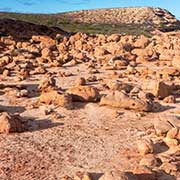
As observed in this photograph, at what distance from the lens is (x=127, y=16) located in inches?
2517

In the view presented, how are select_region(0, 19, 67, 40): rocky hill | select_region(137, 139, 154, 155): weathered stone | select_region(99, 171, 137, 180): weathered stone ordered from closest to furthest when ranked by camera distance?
1. select_region(99, 171, 137, 180): weathered stone
2. select_region(137, 139, 154, 155): weathered stone
3. select_region(0, 19, 67, 40): rocky hill

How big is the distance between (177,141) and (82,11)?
6009cm

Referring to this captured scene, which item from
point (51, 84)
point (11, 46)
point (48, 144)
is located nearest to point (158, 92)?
point (51, 84)

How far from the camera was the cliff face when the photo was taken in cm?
6062

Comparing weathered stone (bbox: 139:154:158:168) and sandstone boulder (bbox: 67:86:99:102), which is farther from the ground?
sandstone boulder (bbox: 67:86:99:102)

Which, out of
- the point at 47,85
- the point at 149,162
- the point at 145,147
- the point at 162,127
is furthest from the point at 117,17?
the point at 149,162

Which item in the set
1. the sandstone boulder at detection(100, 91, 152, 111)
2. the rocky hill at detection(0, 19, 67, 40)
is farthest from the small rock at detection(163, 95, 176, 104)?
the rocky hill at detection(0, 19, 67, 40)

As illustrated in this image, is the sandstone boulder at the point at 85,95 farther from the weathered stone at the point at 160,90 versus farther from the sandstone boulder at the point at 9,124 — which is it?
the sandstone boulder at the point at 9,124

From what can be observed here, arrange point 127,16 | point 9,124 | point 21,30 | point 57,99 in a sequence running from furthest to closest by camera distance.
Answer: point 127,16 < point 21,30 < point 57,99 < point 9,124

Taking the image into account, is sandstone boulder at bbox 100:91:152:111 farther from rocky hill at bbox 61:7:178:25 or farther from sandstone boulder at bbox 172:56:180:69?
rocky hill at bbox 61:7:178:25

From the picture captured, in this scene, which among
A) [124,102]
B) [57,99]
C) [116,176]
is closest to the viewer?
[116,176]

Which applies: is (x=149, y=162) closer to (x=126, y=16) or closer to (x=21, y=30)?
(x=21, y=30)

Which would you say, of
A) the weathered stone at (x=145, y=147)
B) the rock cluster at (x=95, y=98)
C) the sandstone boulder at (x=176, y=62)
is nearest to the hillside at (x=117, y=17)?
the rock cluster at (x=95, y=98)

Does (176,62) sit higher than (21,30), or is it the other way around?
(21,30)
